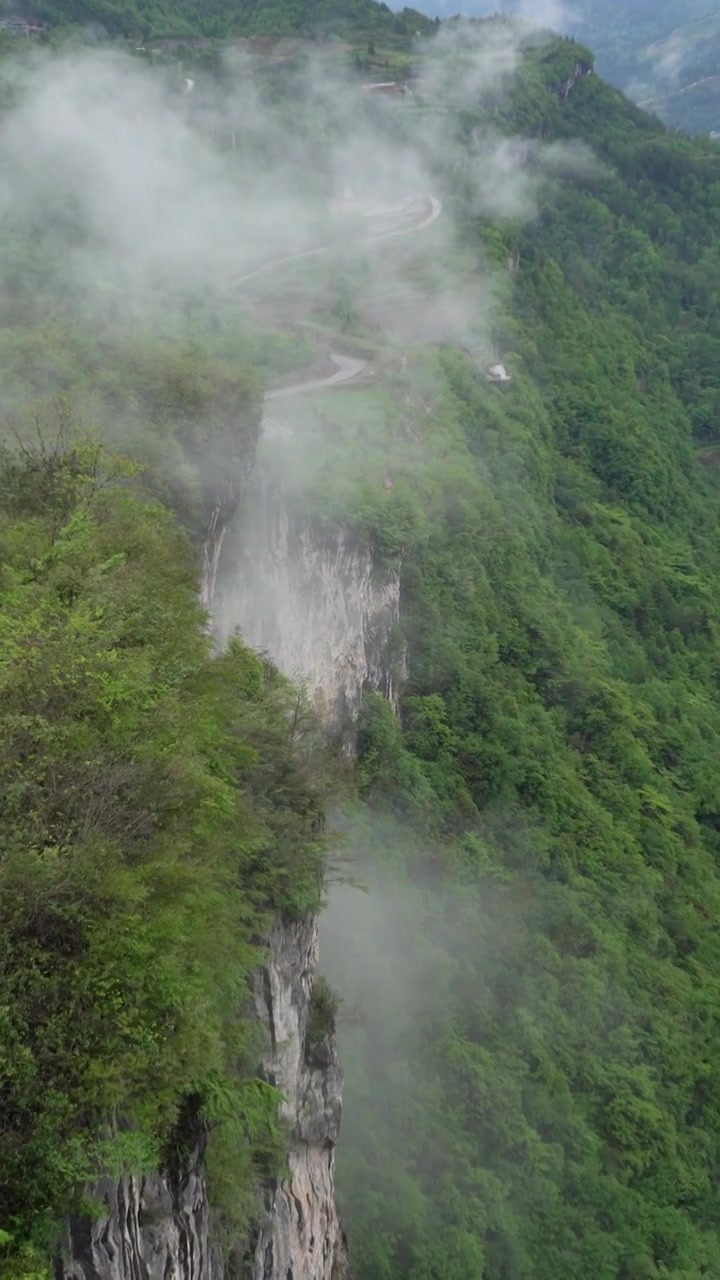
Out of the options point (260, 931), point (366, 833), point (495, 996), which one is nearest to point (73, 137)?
point (366, 833)

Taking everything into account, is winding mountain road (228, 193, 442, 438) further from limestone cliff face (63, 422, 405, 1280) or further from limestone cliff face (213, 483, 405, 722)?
limestone cliff face (63, 422, 405, 1280)

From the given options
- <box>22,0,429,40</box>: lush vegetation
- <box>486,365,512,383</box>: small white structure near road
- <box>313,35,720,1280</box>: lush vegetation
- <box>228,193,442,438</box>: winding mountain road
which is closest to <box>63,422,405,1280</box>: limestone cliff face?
<box>313,35,720,1280</box>: lush vegetation

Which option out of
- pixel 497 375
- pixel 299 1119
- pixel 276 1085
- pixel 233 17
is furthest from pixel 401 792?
pixel 233 17

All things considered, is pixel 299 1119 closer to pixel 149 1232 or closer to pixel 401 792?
pixel 149 1232

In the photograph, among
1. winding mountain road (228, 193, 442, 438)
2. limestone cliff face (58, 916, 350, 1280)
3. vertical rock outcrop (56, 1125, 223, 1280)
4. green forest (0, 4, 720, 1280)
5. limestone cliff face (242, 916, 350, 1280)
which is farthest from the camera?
Result: winding mountain road (228, 193, 442, 438)

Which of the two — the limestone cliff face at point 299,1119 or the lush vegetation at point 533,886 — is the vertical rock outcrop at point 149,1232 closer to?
the limestone cliff face at point 299,1119

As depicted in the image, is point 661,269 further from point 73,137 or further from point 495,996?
point 495,996
